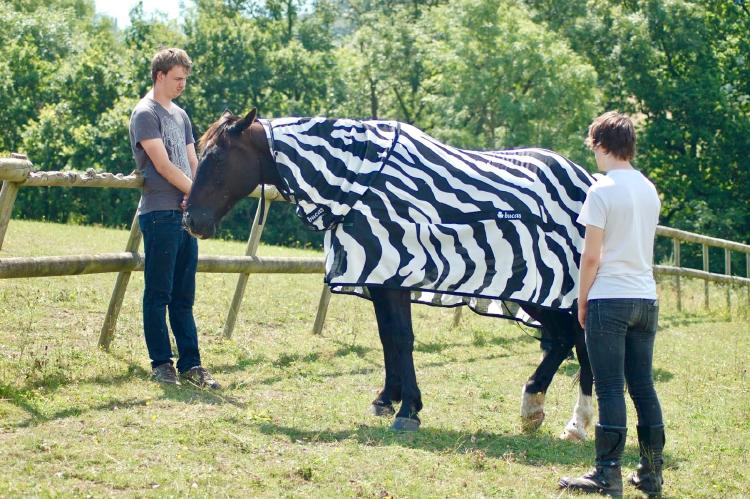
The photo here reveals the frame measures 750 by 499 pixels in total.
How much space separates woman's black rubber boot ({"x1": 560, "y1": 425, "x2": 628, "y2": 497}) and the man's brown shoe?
2736 mm

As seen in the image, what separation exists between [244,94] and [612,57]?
13.1 metres

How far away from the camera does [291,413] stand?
6148mm

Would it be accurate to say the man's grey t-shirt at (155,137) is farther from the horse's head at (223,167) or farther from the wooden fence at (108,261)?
the horse's head at (223,167)

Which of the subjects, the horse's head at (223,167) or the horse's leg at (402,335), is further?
the horse's head at (223,167)

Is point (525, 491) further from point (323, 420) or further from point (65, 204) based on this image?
point (65, 204)

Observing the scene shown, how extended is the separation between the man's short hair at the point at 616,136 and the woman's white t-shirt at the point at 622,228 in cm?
9

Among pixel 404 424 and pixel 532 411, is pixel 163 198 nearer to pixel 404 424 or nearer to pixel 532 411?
pixel 404 424

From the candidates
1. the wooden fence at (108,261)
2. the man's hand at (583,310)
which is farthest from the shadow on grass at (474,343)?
the man's hand at (583,310)

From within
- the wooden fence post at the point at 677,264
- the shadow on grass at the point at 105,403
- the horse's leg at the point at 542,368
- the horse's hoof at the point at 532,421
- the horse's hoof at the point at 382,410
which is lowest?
the shadow on grass at the point at 105,403

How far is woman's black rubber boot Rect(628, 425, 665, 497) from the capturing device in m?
4.88

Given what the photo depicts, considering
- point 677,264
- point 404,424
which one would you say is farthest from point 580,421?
point 677,264

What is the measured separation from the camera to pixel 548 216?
601 centimetres

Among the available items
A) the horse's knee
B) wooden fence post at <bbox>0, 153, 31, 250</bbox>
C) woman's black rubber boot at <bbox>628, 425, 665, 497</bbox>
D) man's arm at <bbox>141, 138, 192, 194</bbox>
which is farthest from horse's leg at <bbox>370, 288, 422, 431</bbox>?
wooden fence post at <bbox>0, 153, 31, 250</bbox>

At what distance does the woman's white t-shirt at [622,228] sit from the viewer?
15.2 feet
